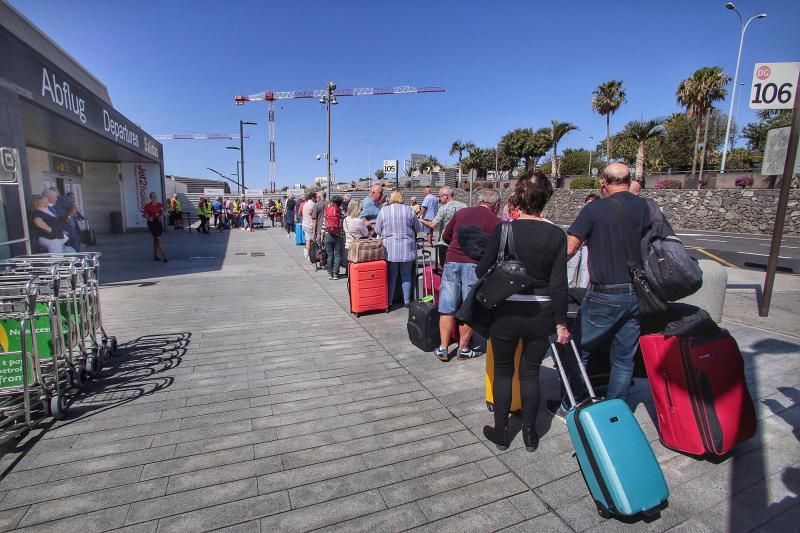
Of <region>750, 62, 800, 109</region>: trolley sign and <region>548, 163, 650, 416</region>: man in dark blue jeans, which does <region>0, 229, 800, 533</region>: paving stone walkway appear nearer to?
<region>548, 163, 650, 416</region>: man in dark blue jeans

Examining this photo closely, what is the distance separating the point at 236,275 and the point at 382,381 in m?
6.57

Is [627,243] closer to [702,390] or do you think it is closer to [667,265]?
[667,265]

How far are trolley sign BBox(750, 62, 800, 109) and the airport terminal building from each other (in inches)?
391

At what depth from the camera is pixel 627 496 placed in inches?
82.4

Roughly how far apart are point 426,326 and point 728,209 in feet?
75.6

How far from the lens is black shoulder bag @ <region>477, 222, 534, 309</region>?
2502 millimetres

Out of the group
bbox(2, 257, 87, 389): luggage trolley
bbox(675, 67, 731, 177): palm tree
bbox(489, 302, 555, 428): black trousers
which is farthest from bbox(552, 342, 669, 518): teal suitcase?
bbox(675, 67, 731, 177): palm tree

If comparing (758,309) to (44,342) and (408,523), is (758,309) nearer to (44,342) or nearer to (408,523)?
(408,523)

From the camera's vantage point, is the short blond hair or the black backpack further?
the short blond hair

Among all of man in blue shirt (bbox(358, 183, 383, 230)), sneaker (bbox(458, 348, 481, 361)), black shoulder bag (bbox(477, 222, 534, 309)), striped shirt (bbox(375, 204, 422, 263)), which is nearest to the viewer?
black shoulder bag (bbox(477, 222, 534, 309))

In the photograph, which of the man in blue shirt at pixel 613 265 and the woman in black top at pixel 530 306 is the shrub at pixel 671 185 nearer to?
the man in blue shirt at pixel 613 265

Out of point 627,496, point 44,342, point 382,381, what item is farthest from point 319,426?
point 44,342

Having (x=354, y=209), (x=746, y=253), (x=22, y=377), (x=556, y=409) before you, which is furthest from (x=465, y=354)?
(x=746, y=253)

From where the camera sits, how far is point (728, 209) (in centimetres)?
2086
